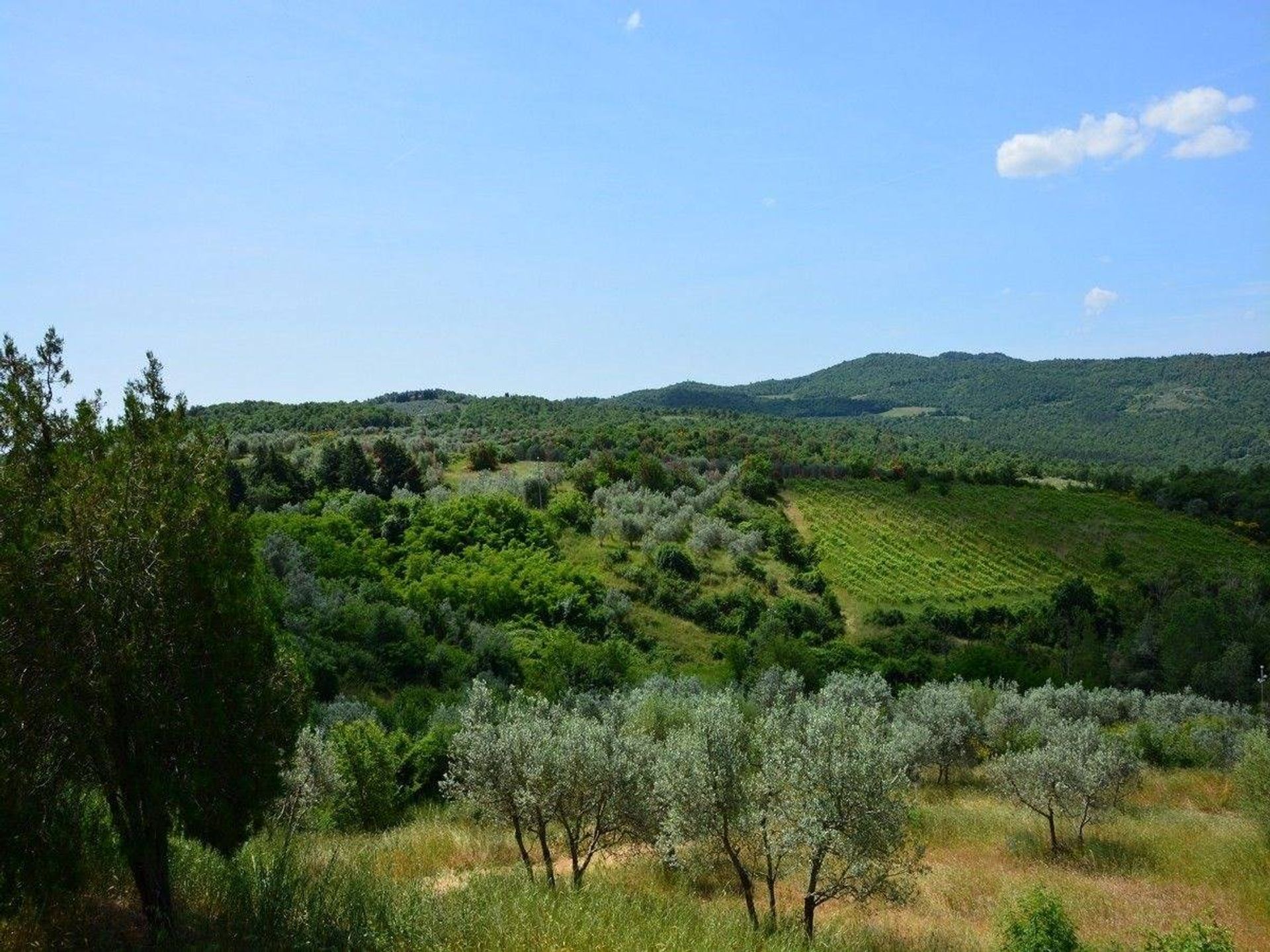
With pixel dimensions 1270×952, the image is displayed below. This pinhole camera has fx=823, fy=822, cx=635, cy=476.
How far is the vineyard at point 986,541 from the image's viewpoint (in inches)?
2987

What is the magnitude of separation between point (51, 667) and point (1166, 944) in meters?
11.9

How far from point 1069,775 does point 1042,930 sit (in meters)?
9.78

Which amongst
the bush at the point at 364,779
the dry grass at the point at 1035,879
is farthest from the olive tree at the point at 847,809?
the bush at the point at 364,779

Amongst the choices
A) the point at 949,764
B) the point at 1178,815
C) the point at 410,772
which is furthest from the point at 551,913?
the point at 949,764

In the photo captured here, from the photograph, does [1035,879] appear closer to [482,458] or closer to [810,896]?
[810,896]

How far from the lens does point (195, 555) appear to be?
8.01m

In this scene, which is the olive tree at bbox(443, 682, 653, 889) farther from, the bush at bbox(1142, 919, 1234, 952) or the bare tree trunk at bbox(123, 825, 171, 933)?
the bush at bbox(1142, 919, 1234, 952)

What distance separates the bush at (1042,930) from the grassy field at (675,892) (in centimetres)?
170

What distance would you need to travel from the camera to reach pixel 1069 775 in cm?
1855

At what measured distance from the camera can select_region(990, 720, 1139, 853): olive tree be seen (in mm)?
18375

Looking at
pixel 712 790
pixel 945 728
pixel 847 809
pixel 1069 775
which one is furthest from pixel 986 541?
pixel 712 790

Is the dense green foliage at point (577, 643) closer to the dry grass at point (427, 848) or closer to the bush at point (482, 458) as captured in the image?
the bush at point (482, 458)

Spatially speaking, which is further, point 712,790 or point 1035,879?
point 1035,879

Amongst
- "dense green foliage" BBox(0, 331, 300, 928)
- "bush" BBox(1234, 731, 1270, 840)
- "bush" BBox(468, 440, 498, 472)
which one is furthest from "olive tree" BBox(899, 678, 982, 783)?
"bush" BBox(468, 440, 498, 472)
